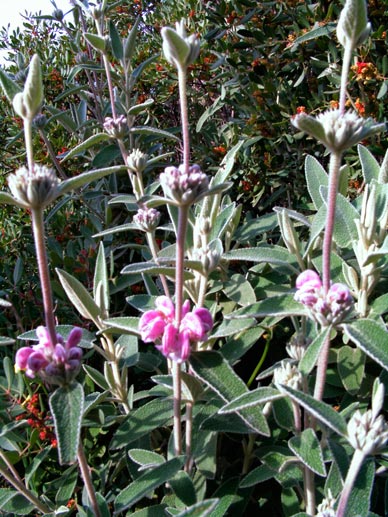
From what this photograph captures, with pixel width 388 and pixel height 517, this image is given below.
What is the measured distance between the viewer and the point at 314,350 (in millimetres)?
969

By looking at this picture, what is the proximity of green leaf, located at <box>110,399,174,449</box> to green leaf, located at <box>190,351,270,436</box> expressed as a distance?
0.30 metres

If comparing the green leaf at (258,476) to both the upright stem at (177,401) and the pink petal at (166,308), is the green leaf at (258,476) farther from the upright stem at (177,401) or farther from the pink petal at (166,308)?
the pink petal at (166,308)

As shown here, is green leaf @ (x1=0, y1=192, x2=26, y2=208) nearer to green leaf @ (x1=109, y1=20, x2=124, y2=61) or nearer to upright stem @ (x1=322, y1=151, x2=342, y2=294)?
upright stem @ (x1=322, y1=151, x2=342, y2=294)

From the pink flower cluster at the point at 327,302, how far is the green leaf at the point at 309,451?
275mm

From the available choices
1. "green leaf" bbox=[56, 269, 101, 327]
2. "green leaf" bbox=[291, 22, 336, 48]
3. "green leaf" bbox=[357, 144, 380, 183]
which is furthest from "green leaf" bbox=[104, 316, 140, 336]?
"green leaf" bbox=[291, 22, 336, 48]

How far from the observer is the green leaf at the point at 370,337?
90 centimetres

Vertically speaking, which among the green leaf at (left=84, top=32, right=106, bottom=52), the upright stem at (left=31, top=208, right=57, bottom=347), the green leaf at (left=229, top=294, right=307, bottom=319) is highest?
A: the green leaf at (left=84, top=32, right=106, bottom=52)

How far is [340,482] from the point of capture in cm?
106

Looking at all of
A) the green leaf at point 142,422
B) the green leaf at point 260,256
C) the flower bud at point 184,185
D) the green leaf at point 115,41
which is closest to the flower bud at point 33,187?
the flower bud at point 184,185

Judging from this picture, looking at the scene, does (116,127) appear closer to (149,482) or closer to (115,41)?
(115,41)

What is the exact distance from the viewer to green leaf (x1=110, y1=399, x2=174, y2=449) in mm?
1247

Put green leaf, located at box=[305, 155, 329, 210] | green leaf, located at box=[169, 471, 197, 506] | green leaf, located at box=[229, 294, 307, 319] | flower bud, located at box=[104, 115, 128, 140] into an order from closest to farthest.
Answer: green leaf, located at box=[229, 294, 307, 319] → green leaf, located at box=[169, 471, 197, 506] → green leaf, located at box=[305, 155, 329, 210] → flower bud, located at box=[104, 115, 128, 140]

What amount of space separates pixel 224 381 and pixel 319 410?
198 mm

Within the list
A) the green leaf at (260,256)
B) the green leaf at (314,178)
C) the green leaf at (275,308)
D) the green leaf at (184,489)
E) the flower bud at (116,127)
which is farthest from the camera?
the flower bud at (116,127)
